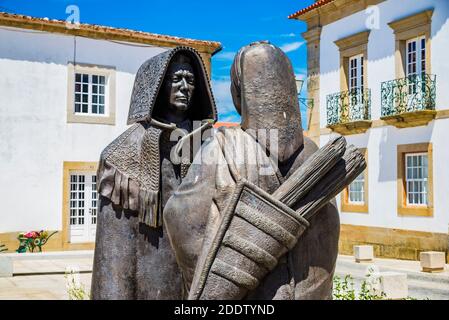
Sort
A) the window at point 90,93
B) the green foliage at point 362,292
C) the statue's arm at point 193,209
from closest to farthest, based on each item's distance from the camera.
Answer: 1. the statue's arm at point 193,209
2. the green foliage at point 362,292
3. the window at point 90,93

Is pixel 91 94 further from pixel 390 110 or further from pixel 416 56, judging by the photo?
pixel 416 56

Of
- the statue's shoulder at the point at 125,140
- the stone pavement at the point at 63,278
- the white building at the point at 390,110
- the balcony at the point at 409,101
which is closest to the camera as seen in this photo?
the statue's shoulder at the point at 125,140

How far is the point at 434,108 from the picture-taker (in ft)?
47.5

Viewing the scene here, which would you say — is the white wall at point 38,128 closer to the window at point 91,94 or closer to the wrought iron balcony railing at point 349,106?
the window at point 91,94

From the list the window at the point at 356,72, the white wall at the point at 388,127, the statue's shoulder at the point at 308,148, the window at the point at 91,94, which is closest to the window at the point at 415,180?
the white wall at the point at 388,127

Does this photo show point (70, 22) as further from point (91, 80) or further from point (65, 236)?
point (65, 236)

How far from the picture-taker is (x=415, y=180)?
50.1 feet

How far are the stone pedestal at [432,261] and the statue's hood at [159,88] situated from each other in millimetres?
9630

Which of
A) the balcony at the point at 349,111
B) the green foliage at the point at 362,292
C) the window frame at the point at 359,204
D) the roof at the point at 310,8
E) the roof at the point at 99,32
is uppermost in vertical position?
the roof at the point at 310,8

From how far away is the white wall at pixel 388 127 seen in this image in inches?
562

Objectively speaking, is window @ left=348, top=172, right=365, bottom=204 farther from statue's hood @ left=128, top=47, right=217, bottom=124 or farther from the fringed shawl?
the fringed shawl

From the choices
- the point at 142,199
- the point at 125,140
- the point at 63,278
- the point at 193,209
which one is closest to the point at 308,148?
the point at 193,209

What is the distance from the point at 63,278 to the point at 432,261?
7.25 m

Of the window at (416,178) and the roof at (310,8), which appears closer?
the window at (416,178)
